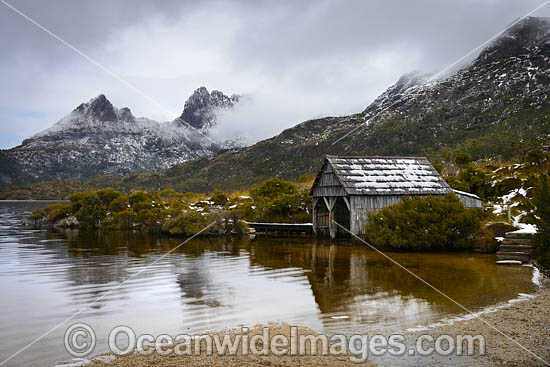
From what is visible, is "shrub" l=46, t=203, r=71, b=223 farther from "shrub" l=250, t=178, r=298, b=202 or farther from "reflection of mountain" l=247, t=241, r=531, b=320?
"reflection of mountain" l=247, t=241, r=531, b=320

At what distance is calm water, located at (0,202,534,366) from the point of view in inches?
309

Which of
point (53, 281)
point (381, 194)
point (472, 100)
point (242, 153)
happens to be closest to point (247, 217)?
point (381, 194)

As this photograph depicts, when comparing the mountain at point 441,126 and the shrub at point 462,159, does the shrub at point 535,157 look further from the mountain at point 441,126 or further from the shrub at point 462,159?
the mountain at point 441,126

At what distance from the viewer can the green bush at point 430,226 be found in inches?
723

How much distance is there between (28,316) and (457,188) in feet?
81.0

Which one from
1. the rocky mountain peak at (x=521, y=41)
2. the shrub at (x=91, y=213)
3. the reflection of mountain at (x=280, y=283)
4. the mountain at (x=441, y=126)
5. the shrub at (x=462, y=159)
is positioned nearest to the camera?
the reflection of mountain at (x=280, y=283)

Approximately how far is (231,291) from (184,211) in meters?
20.3

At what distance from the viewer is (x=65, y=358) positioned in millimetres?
6121

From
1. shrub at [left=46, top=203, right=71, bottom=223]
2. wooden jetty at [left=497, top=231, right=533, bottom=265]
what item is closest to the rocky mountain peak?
shrub at [left=46, top=203, right=71, bottom=223]

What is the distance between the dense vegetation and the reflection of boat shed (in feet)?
15.1

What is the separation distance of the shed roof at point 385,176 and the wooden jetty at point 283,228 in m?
4.68

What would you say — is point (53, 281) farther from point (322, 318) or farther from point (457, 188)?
point (457, 188)

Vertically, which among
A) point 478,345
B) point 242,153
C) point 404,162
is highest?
point 242,153

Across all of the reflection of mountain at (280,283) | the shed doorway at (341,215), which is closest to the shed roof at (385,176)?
the shed doorway at (341,215)
